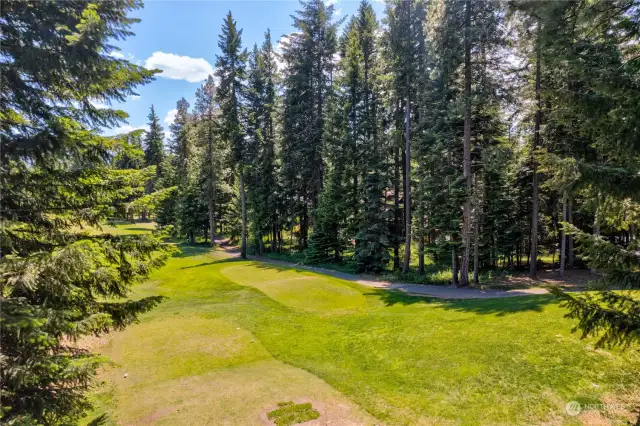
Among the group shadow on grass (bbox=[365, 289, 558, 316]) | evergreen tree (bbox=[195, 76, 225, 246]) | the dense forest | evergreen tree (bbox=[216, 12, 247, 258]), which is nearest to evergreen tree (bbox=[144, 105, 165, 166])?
the dense forest

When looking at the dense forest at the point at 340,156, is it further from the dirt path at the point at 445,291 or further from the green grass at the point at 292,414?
the green grass at the point at 292,414

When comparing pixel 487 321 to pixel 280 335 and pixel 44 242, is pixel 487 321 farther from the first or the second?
pixel 44 242

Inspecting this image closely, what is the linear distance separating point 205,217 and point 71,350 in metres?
38.0

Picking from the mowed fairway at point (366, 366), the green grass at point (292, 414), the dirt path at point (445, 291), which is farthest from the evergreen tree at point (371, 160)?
the green grass at point (292, 414)

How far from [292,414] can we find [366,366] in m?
3.02

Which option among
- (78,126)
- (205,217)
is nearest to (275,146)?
(205,217)

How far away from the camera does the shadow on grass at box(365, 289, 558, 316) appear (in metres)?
11.6

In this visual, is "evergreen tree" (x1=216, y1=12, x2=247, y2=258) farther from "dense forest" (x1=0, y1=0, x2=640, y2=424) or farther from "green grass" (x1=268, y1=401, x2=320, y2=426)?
"green grass" (x1=268, y1=401, x2=320, y2=426)

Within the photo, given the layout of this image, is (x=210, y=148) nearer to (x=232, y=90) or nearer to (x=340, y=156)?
(x=232, y=90)

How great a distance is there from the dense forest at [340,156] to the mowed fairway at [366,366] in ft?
5.89

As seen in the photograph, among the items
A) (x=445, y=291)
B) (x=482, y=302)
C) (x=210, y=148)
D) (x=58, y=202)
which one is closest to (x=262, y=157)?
(x=210, y=148)

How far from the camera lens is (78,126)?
194 inches

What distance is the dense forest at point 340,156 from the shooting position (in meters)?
4.36

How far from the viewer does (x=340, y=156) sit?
26953mm
